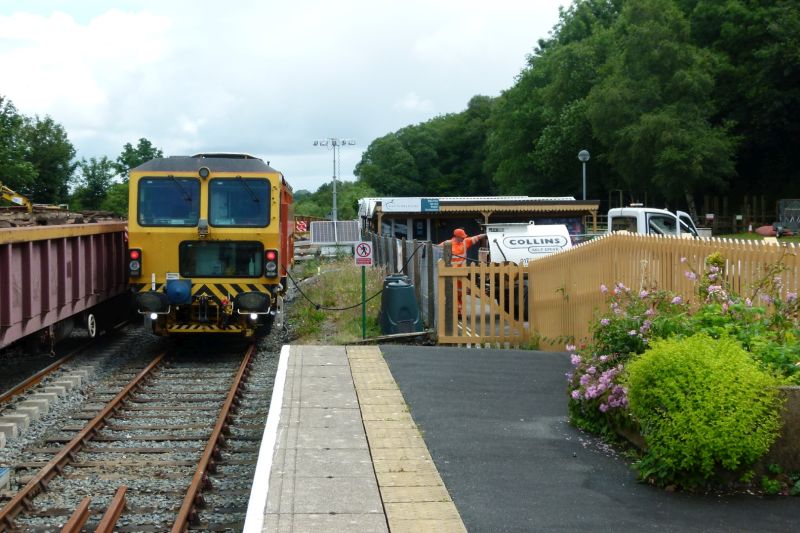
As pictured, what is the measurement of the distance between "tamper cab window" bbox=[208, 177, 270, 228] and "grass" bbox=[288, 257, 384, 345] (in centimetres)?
260

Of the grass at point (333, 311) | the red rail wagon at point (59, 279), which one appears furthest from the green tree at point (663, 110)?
the red rail wagon at point (59, 279)

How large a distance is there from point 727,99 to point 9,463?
5134 centimetres

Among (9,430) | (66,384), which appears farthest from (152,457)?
(66,384)

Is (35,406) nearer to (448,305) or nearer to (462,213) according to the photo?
(448,305)

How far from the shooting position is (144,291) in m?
14.6

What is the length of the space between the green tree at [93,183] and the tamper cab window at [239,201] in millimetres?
46126

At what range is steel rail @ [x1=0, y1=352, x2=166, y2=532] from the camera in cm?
677

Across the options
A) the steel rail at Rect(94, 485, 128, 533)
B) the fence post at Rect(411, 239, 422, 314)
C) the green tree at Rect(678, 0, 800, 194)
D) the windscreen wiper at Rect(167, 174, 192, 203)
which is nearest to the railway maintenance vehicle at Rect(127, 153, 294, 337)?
the windscreen wiper at Rect(167, 174, 192, 203)

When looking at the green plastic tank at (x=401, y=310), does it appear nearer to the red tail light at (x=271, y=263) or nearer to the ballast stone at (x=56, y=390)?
the red tail light at (x=271, y=263)

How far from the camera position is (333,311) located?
19.6m

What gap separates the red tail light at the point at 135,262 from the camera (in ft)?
47.8

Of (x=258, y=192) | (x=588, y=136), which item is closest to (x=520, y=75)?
(x=588, y=136)

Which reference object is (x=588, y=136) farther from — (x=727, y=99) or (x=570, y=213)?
(x=570, y=213)

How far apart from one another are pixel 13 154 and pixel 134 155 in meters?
19.8
